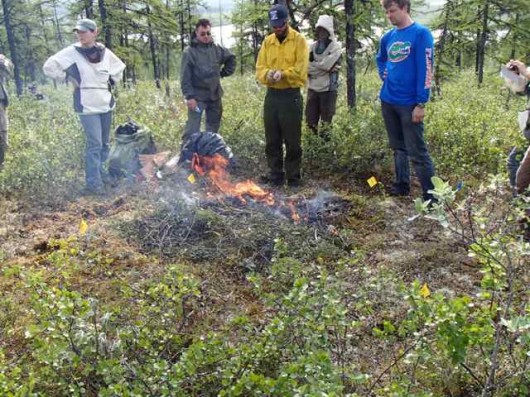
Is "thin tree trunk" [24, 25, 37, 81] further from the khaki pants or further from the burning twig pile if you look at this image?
the burning twig pile

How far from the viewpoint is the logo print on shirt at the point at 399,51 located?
4544mm

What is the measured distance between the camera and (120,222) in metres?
4.63

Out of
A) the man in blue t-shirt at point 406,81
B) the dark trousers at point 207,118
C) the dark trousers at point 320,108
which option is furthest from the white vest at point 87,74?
the man in blue t-shirt at point 406,81

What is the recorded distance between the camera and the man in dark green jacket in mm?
6387

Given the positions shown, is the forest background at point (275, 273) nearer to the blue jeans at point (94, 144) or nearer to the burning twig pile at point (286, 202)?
the burning twig pile at point (286, 202)

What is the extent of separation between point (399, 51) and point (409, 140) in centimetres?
86

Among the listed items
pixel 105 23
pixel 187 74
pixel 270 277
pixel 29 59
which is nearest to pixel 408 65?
pixel 270 277

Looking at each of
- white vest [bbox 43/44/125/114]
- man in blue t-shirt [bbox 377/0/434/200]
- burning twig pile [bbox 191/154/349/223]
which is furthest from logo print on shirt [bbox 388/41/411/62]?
white vest [bbox 43/44/125/114]

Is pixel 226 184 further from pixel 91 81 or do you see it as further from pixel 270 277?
pixel 270 277

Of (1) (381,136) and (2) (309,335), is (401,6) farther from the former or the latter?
(2) (309,335)

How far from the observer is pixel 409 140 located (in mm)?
4789

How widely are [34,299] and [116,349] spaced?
0.47 meters

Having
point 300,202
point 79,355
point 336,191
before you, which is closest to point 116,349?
point 79,355

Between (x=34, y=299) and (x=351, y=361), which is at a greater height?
(x=34, y=299)
